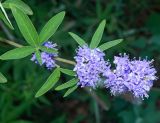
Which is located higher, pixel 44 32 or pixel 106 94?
pixel 106 94

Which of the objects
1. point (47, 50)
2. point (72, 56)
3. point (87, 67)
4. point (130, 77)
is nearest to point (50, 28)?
point (47, 50)

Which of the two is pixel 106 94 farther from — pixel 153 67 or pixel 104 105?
pixel 153 67

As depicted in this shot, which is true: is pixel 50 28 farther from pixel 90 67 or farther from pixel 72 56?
pixel 72 56

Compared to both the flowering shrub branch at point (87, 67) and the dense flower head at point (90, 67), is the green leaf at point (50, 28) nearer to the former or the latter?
the flowering shrub branch at point (87, 67)

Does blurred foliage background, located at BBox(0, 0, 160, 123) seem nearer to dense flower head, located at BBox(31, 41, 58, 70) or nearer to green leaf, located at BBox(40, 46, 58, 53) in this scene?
dense flower head, located at BBox(31, 41, 58, 70)

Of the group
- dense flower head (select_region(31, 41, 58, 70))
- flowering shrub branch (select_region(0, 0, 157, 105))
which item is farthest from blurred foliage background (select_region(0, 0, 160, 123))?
flowering shrub branch (select_region(0, 0, 157, 105))

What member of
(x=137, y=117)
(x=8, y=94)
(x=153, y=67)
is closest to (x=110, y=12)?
(x=137, y=117)
